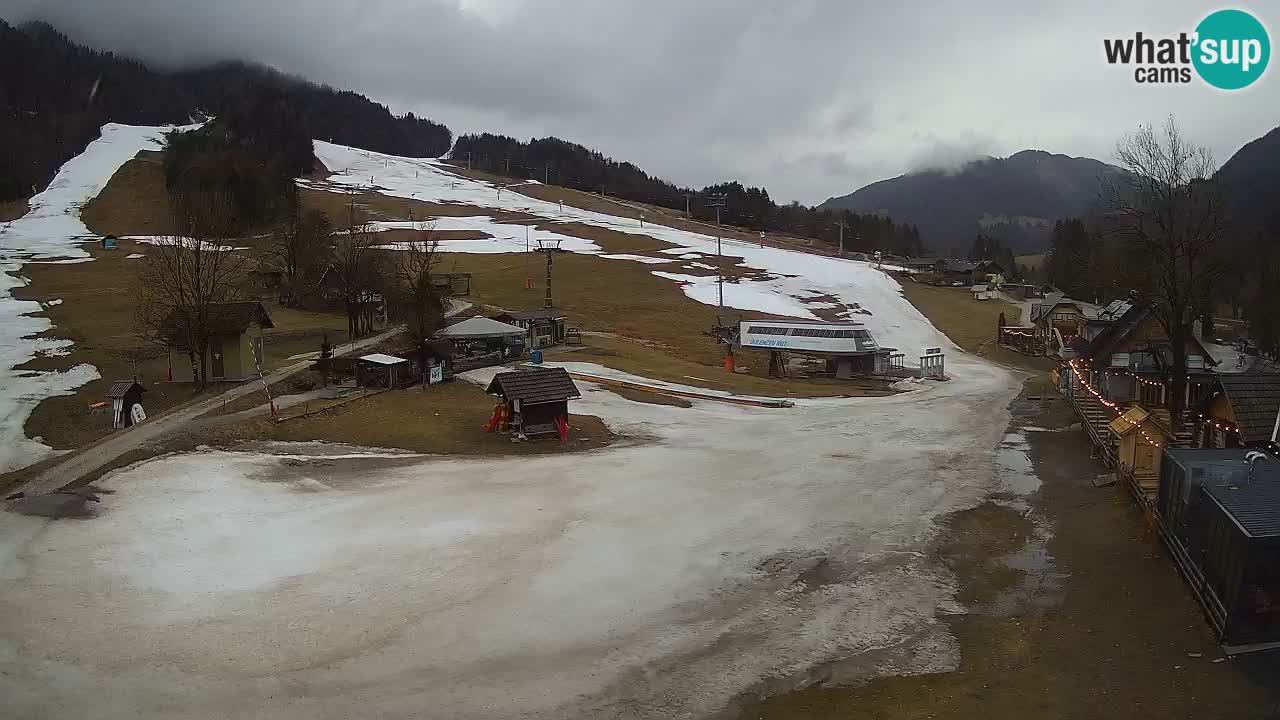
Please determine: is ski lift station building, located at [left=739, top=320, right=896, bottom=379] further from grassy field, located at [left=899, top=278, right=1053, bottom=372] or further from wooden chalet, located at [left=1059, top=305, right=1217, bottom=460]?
grassy field, located at [left=899, top=278, right=1053, bottom=372]

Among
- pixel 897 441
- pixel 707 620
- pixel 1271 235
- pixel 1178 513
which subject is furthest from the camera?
pixel 1271 235

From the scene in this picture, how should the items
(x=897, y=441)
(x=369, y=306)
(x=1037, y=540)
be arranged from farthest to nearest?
(x=369, y=306), (x=897, y=441), (x=1037, y=540)

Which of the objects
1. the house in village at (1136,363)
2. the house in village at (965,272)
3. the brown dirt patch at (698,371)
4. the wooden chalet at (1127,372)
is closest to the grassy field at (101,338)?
the brown dirt patch at (698,371)

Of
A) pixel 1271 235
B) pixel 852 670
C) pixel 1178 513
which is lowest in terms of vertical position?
pixel 852 670

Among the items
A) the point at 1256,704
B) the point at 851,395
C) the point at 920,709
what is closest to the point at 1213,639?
the point at 1256,704

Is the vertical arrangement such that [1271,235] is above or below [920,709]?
above

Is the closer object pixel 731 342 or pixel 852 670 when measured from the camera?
pixel 852 670

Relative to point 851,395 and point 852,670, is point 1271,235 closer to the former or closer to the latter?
point 851,395

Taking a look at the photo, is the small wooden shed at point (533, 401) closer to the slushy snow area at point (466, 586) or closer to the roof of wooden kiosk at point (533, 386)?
the roof of wooden kiosk at point (533, 386)
